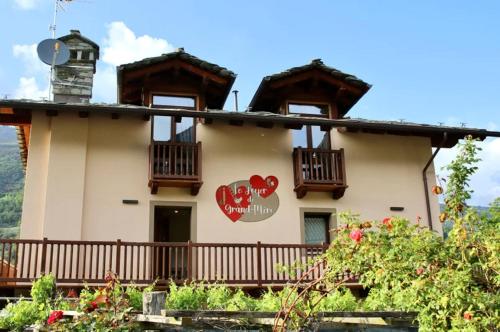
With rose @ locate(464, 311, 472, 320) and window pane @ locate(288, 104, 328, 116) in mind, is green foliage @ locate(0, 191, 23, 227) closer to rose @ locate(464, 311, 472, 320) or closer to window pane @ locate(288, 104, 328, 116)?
window pane @ locate(288, 104, 328, 116)

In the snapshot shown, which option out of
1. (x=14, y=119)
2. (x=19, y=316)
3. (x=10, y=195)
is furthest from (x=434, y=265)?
(x=10, y=195)

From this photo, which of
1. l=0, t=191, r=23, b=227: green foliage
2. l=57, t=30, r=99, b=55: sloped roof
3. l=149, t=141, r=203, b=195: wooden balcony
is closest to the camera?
l=149, t=141, r=203, b=195: wooden balcony

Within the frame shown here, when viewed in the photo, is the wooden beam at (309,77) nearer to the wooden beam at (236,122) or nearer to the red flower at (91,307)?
the wooden beam at (236,122)

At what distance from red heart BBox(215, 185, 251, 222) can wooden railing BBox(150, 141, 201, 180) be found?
98 cm

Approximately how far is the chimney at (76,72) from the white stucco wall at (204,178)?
4.89 ft

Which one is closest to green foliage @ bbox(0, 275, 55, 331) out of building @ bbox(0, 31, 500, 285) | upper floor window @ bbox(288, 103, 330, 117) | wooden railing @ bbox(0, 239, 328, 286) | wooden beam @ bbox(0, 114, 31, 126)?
wooden railing @ bbox(0, 239, 328, 286)

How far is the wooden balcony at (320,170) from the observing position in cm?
1495

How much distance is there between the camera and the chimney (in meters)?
15.8

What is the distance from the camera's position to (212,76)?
15.6 metres

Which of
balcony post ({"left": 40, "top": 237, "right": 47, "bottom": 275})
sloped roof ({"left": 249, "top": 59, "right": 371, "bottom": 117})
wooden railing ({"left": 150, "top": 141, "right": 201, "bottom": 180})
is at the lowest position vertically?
balcony post ({"left": 40, "top": 237, "right": 47, "bottom": 275})

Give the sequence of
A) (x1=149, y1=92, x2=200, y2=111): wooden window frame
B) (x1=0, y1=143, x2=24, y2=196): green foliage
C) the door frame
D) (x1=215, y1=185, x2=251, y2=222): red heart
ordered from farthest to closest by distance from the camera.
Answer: (x1=0, y1=143, x2=24, y2=196): green foliage → (x1=149, y1=92, x2=200, y2=111): wooden window frame → (x1=215, y1=185, x2=251, y2=222): red heart → the door frame

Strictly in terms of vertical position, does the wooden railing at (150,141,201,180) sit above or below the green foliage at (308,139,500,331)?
above

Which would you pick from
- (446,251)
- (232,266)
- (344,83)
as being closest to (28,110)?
(232,266)

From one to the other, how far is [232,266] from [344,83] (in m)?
6.12
